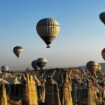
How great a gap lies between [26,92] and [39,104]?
238cm

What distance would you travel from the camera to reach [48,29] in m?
43.0

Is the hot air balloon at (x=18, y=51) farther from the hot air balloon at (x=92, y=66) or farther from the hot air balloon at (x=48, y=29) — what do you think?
the hot air balloon at (x=48, y=29)

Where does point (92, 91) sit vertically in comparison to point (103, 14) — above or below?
below

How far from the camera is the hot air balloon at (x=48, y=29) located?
42.1 m

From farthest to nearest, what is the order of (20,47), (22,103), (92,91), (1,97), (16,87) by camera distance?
(20,47)
(16,87)
(92,91)
(22,103)
(1,97)

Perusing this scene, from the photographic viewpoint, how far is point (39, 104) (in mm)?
32938

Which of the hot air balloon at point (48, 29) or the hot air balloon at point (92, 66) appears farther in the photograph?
the hot air balloon at point (92, 66)

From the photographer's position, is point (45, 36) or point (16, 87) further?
point (16, 87)

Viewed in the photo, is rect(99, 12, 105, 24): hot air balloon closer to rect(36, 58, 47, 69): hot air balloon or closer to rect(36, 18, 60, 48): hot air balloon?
rect(36, 18, 60, 48): hot air balloon

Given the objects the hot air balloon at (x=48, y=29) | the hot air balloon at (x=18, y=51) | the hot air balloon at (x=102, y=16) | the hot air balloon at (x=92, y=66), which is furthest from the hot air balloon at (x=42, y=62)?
the hot air balloon at (x=48, y=29)

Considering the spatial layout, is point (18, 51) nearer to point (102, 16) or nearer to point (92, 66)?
point (92, 66)

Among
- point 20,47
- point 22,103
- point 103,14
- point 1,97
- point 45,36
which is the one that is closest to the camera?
point 1,97

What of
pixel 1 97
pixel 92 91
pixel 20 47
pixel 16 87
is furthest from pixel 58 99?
pixel 20 47

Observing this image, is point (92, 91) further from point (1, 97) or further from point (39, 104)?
point (1, 97)
